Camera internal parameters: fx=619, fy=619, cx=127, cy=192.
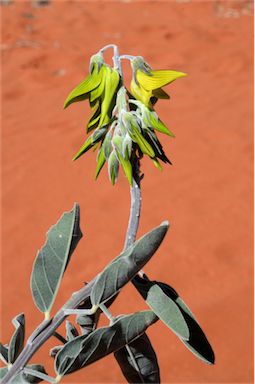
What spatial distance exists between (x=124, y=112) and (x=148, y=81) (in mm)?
43

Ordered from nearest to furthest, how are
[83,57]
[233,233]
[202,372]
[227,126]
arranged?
[202,372] → [233,233] → [227,126] → [83,57]

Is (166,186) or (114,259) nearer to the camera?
(114,259)

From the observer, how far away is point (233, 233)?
10.9ft

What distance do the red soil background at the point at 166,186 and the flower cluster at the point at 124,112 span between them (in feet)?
6.76

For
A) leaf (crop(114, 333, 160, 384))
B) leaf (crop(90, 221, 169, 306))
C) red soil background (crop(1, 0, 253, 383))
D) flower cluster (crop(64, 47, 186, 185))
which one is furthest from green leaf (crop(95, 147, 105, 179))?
red soil background (crop(1, 0, 253, 383))

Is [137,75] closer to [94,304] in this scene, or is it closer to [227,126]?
[94,304]

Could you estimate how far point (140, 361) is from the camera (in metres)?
0.74

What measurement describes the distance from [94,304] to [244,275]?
2478 mm

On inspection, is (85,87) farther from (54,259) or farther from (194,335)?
(194,335)

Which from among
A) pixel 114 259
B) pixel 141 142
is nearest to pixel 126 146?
pixel 141 142

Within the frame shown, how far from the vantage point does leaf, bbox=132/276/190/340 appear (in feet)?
2.10

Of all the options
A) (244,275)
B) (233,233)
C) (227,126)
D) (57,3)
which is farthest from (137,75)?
(57,3)

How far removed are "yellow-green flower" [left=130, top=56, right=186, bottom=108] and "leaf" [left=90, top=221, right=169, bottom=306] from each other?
5.6 inches

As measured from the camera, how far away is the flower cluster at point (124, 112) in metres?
0.65
